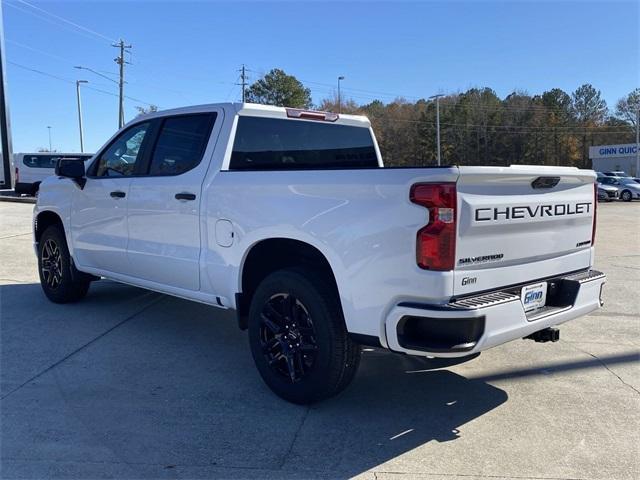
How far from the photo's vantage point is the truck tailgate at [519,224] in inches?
122

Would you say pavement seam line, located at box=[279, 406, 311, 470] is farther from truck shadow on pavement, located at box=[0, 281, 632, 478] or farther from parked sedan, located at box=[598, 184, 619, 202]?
parked sedan, located at box=[598, 184, 619, 202]

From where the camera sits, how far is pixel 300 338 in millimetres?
3740

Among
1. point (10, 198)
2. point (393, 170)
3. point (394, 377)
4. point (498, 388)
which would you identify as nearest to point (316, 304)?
point (393, 170)

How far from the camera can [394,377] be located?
4449mm

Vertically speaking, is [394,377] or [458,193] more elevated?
[458,193]

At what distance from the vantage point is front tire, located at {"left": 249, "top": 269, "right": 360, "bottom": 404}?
3.51m

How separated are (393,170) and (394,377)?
197 cm

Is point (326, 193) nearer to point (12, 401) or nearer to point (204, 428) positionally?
point (204, 428)

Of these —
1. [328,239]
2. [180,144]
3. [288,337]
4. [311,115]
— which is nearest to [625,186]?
[311,115]

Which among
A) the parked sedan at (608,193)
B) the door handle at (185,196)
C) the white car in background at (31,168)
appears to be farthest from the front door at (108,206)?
the parked sedan at (608,193)

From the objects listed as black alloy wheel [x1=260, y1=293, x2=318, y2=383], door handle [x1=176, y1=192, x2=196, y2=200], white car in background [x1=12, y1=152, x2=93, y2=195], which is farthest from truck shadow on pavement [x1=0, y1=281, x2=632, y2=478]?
white car in background [x1=12, y1=152, x2=93, y2=195]

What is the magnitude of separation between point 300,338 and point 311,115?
231 centimetres

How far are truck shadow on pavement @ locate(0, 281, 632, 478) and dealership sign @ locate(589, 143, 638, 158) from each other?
59.0 metres

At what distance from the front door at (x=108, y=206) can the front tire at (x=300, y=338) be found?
201 cm
